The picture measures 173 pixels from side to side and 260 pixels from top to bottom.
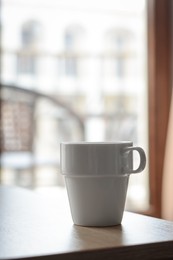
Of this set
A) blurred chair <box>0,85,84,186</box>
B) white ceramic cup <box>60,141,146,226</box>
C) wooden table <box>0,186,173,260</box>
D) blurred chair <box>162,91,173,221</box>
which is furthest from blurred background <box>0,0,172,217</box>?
white ceramic cup <box>60,141,146,226</box>

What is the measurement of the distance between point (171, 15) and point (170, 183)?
42.7 inches

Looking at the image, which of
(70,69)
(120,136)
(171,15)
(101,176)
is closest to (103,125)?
(120,136)

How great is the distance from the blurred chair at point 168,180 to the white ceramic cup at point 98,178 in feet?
8.10

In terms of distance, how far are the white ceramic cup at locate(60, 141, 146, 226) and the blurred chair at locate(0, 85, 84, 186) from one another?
2392 mm

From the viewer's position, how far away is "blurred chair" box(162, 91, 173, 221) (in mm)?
3305

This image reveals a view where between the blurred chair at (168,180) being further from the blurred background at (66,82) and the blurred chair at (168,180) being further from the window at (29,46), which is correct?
the window at (29,46)

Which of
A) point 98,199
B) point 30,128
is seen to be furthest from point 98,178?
point 30,128

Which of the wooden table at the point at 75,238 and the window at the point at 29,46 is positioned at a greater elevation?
the window at the point at 29,46

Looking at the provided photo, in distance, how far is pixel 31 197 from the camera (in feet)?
4.02

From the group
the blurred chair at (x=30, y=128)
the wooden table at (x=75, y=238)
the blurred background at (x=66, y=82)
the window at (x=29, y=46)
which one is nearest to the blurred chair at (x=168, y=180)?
the blurred background at (x=66, y=82)

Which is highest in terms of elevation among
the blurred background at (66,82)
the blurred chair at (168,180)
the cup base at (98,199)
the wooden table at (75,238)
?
the blurred background at (66,82)

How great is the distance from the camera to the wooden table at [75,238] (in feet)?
2.23

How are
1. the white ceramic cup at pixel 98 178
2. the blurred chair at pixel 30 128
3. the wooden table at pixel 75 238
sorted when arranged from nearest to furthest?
1. the wooden table at pixel 75 238
2. the white ceramic cup at pixel 98 178
3. the blurred chair at pixel 30 128

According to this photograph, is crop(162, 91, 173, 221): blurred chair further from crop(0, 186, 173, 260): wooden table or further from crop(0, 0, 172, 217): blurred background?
crop(0, 186, 173, 260): wooden table
